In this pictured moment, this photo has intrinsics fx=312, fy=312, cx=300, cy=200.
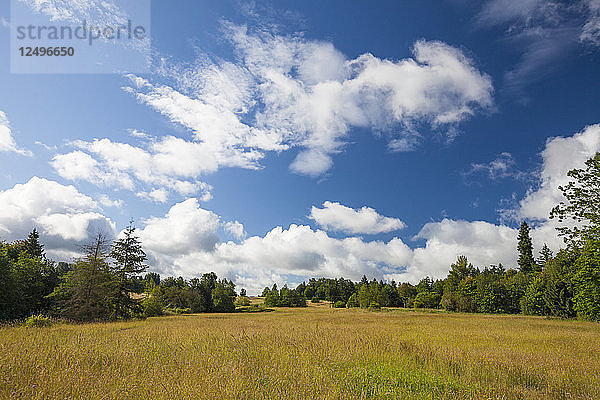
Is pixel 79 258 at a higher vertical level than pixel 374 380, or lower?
higher

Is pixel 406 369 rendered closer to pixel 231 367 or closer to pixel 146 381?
pixel 231 367

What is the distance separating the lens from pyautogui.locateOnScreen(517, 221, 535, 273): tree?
76262 mm

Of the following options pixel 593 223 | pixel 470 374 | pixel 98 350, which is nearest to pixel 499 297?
pixel 593 223

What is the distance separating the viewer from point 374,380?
7.41 meters

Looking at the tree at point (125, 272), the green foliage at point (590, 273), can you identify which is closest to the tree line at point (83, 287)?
the tree at point (125, 272)

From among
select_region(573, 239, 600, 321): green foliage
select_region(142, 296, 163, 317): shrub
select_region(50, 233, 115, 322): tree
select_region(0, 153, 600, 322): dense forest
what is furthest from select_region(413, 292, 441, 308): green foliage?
select_region(50, 233, 115, 322): tree

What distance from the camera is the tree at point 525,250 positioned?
7626 cm

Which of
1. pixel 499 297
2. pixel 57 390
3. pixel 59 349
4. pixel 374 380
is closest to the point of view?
pixel 57 390

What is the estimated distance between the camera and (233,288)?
74.4 metres

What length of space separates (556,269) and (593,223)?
45.5 metres

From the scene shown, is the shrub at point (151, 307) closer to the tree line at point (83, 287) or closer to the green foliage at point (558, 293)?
the tree line at point (83, 287)

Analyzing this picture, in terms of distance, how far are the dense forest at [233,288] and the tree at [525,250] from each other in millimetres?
213

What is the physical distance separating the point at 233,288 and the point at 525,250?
72738 mm

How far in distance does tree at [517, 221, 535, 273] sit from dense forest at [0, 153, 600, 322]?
0.21m
